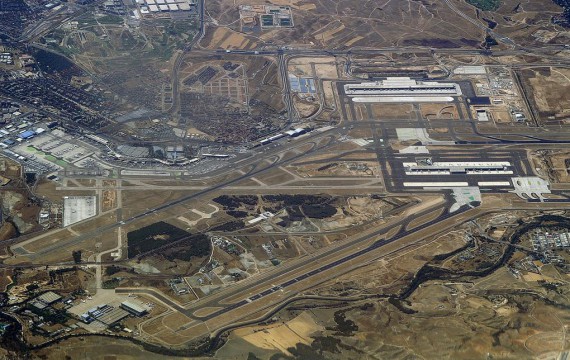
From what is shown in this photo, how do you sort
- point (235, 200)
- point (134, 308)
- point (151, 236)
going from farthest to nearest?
1. point (235, 200)
2. point (151, 236)
3. point (134, 308)

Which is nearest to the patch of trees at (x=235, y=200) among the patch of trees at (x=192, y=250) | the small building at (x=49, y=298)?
the patch of trees at (x=192, y=250)

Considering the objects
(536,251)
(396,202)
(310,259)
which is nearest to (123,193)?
(310,259)

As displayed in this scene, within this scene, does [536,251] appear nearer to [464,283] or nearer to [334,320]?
[464,283]

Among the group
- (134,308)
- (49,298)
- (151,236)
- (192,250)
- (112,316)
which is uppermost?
(49,298)

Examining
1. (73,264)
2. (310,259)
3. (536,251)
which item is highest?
(73,264)

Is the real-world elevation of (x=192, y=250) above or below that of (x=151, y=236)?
below

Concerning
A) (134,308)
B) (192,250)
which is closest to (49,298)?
(134,308)

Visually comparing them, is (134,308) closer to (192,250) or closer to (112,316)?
(112,316)
